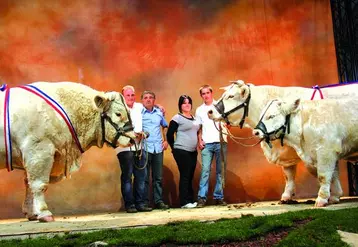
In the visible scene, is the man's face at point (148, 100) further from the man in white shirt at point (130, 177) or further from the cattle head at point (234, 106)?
the cattle head at point (234, 106)

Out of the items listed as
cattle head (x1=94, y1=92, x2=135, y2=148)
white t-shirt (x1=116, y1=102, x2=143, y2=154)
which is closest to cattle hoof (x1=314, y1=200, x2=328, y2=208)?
cattle head (x1=94, y1=92, x2=135, y2=148)

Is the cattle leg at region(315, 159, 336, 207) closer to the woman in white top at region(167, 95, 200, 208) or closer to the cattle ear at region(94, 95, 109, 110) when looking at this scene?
the woman in white top at region(167, 95, 200, 208)

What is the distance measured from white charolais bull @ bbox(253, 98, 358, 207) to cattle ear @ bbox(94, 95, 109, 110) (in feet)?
6.41

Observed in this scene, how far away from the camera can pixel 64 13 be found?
858 cm

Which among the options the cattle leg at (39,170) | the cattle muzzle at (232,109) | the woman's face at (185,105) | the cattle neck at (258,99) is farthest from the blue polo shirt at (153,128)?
the cattle leg at (39,170)

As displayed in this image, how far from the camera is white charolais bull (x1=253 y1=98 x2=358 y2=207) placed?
6.22m

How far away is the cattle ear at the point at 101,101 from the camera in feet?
19.9

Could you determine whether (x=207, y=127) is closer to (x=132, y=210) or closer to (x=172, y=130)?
(x=172, y=130)

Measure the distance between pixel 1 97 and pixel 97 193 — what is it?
2997 millimetres

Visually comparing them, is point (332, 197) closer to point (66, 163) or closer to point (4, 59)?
point (66, 163)

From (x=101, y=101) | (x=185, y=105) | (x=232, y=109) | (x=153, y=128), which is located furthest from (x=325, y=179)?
(x=101, y=101)

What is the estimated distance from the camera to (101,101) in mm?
6105

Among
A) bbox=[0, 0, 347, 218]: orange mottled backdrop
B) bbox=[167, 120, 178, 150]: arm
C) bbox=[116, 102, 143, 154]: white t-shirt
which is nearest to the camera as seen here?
bbox=[116, 102, 143, 154]: white t-shirt

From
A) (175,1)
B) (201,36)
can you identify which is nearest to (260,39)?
(201,36)
